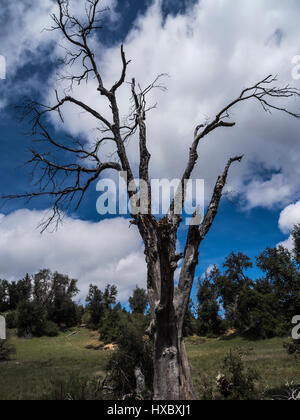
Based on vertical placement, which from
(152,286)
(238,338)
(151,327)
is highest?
(152,286)

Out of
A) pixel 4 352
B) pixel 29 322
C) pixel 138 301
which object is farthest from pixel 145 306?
pixel 4 352

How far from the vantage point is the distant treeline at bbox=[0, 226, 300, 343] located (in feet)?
118

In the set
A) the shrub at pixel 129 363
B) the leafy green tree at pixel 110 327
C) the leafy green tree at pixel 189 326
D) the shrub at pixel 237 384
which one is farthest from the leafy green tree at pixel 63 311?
the shrub at pixel 237 384

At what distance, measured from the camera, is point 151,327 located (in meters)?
4.79

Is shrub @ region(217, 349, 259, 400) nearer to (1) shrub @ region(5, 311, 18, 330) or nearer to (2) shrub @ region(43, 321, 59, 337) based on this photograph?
(2) shrub @ region(43, 321, 59, 337)

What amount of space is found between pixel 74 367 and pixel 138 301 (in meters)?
44.3

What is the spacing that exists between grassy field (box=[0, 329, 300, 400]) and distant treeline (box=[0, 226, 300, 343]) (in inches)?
142

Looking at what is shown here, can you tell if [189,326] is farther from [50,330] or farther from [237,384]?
[237,384]

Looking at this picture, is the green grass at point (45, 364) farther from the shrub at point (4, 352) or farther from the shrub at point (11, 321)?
the shrub at point (11, 321)

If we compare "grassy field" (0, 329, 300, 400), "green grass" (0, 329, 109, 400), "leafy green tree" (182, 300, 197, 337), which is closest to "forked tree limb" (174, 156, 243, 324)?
"grassy field" (0, 329, 300, 400)

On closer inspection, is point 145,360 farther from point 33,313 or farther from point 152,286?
point 33,313
